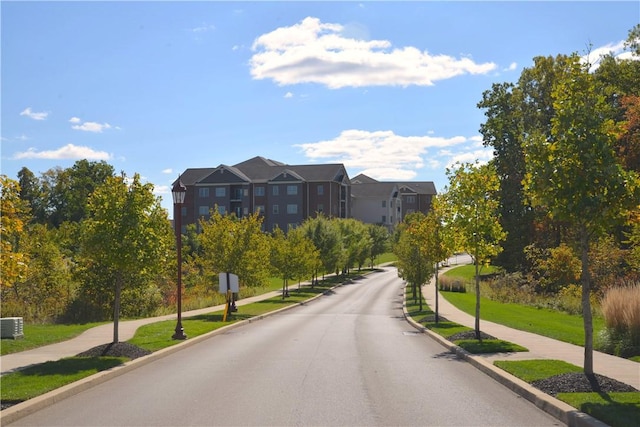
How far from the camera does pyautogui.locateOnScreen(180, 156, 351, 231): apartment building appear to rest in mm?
92000

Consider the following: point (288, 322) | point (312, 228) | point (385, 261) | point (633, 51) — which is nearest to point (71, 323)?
point (288, 322)

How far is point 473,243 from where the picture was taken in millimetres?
18656

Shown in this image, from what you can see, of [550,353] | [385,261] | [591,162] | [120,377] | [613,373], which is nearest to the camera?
[591,162]

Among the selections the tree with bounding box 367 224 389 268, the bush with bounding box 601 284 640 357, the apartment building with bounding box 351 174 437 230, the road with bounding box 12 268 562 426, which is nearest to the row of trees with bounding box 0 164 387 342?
the road with bounding box 12 268 562 426

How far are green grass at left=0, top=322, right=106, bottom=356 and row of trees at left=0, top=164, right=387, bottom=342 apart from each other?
169 cm

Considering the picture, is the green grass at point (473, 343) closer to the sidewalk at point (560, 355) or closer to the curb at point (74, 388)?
the sidewalk at point (560, 355)

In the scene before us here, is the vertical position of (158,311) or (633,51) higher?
(633,51)

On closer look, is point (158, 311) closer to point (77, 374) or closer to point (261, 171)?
point (77, 374)

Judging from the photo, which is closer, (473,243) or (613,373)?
(613,373)

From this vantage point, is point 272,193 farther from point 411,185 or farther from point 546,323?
point 546,323

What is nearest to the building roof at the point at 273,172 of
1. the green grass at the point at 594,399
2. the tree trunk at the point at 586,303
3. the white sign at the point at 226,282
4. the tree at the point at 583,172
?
the white sign at the point at 226,282

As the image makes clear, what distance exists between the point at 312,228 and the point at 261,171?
3580 centimetres

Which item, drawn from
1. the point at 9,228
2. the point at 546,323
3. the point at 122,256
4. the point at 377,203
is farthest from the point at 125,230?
the point at 377,203

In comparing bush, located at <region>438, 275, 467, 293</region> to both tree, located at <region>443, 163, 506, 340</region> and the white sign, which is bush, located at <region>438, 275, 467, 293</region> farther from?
tree, located at <region>443, 163, 506, 340</region>
